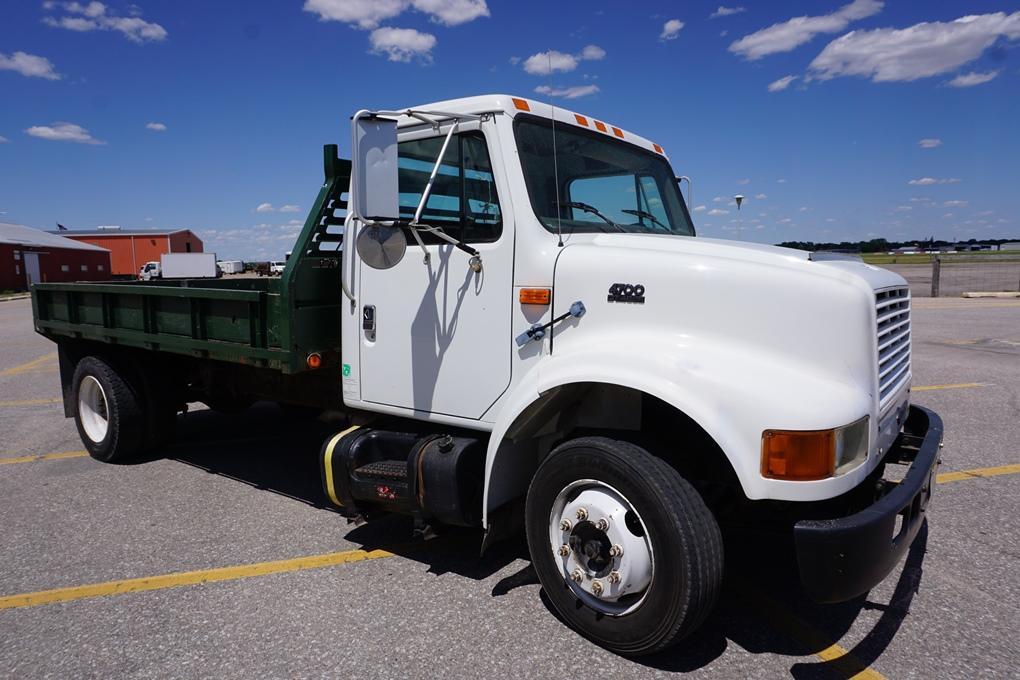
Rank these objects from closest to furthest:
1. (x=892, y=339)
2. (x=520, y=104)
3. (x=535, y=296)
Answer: (x=892, y=339) < (x=535, y=296) < (x=520, y=104)

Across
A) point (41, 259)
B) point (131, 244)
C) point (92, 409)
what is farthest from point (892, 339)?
point (131, 244)

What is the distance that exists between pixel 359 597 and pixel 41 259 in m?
51.9

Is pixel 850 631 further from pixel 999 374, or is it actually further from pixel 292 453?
pixel 999 374

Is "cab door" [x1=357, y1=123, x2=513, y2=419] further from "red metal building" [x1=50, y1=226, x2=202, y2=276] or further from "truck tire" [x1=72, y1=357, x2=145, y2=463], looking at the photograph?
"red metal building" [x1=50, y1=226, x2=202, y2=276]

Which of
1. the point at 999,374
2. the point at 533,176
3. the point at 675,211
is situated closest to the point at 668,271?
the point at 533,176

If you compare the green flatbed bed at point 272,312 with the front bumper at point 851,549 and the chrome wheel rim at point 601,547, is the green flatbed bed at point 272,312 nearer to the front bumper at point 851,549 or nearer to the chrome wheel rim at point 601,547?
the chrome wheel rim at point 601,547

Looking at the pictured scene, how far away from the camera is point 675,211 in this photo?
4.36 metres

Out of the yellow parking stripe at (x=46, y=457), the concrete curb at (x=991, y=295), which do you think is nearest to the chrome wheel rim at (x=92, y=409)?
the yellow parking stripe at (x=46, y=457)

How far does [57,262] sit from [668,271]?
182 feet

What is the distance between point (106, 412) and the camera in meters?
5.87

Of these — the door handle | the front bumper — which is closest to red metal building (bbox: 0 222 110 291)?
the door handle

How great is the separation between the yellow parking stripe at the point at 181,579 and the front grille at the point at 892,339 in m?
2.72

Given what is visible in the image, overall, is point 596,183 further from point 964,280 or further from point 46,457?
point 964,280

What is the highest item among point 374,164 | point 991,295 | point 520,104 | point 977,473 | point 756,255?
point 520,104
